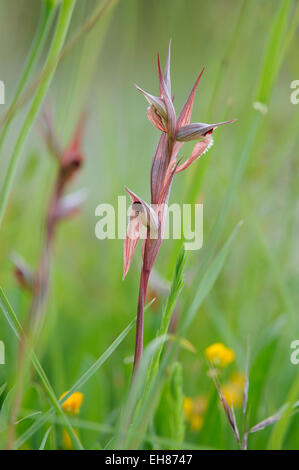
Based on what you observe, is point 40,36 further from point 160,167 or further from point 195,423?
point 195,423

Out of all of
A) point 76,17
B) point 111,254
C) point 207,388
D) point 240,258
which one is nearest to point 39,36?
point 76,17

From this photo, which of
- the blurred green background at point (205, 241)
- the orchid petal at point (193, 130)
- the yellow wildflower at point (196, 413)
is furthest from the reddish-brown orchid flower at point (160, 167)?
the yellow wildflower at point (196, 413)

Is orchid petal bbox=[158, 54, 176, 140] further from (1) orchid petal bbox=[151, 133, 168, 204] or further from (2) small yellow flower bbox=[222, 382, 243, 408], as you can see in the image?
(2) small yellow flower bbox=[222, 382, 243, 408]

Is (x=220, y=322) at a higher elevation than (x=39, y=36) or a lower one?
lower

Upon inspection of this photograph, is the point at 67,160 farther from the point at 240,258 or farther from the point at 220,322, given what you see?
the point at 240,258

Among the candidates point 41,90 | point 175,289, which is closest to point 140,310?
point 175,289
